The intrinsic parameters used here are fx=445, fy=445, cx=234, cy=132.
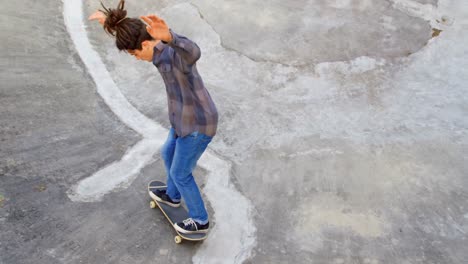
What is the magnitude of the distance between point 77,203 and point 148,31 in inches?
73.4

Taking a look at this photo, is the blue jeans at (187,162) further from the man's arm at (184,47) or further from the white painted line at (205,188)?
the man's arm at (184,47)

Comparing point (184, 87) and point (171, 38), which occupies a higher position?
point (171, 38)

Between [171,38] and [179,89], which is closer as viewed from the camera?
[171,38]

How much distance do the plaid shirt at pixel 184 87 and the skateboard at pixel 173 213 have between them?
0.93m

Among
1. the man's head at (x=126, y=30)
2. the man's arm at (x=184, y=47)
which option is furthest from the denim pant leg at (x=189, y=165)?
the man's head at (x=126, y=30)

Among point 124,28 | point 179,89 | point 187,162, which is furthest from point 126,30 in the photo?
point 187,162

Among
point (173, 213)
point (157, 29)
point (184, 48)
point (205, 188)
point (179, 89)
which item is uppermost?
point (157, 29)

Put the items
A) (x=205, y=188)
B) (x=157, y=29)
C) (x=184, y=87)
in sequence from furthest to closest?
(x=205, y=188)
(x=184, y=87)
(x=157, y=29)

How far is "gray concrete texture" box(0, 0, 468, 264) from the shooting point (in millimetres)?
3455

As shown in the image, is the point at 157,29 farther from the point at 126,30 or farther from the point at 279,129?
the point at 279,129

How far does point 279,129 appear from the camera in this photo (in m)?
4.76

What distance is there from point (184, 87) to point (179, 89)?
4 centimetres

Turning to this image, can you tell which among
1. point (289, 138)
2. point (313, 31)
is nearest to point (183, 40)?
point (289, 138)

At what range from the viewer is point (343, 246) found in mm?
3504
